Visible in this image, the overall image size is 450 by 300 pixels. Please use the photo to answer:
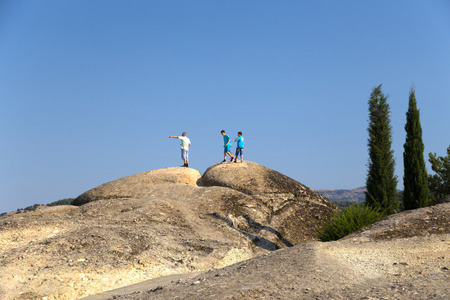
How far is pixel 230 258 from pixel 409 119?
1191cm

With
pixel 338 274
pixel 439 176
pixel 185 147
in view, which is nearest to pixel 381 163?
pixel 439 176

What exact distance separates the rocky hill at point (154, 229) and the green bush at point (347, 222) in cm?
244

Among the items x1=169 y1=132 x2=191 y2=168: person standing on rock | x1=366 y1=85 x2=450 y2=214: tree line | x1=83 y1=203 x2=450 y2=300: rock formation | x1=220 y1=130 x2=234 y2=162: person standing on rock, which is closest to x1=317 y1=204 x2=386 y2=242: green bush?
x1=83 y1=203 x2=450 y2=300: rock formation

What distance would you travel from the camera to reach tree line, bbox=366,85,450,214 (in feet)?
58.5

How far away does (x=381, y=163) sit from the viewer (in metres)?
18.2

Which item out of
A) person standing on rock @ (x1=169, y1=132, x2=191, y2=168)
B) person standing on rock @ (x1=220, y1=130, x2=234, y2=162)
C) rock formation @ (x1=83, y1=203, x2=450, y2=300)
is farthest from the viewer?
person standing on rock @ (x1=169, y1=132, x2=191, y2=168)

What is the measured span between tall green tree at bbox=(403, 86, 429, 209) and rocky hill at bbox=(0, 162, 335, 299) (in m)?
3.42

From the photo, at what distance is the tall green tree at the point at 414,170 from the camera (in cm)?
1772

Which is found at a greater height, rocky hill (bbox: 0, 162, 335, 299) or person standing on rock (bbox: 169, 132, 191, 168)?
person standing on rock (bbox: 169, 132, 191, 168)

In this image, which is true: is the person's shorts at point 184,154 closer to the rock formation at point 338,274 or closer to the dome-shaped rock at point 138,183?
the dome-shaped rock at point 138,183

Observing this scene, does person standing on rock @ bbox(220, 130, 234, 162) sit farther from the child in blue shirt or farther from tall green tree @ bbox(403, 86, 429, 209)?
tall green tree @ bbox(403, 86, 429, 209)

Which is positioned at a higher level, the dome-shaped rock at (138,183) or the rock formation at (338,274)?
the dome-shaped rock at (138,183)

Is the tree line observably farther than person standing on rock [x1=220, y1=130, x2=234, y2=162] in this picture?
No

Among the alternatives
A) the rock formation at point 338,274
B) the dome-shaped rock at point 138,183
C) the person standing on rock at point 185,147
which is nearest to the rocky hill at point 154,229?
the dome-shaped rock at point 138,183
